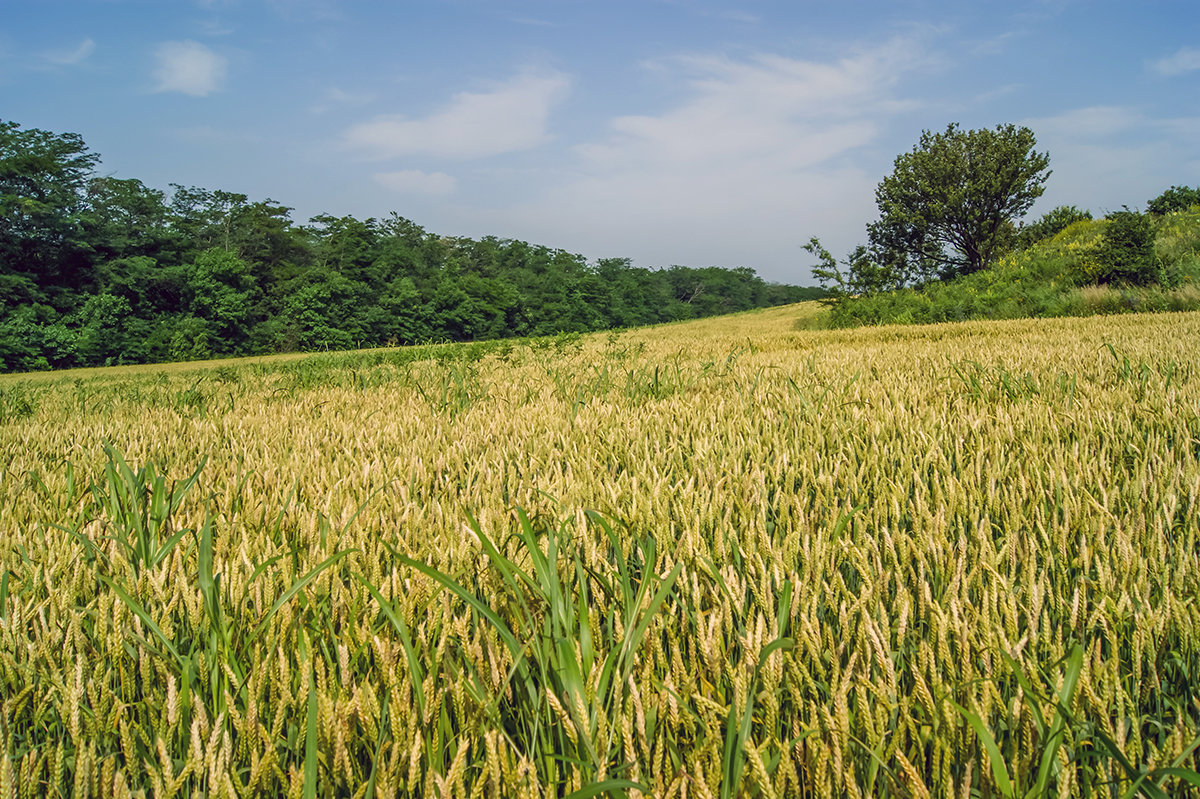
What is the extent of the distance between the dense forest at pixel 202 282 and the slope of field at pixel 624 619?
27.3 meters

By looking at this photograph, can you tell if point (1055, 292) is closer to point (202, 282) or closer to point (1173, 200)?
point (1173, 200)

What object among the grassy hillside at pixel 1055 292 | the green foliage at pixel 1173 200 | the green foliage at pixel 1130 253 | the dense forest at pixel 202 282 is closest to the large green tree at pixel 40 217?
the dense forest at pixel 202 282

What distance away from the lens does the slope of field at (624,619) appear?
732 millimetres

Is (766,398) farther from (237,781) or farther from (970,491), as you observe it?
(237,781)

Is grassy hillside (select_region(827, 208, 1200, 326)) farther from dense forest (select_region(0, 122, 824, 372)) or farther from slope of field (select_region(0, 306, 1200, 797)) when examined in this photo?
dense forest (select_region(0, 122, 824, 372))

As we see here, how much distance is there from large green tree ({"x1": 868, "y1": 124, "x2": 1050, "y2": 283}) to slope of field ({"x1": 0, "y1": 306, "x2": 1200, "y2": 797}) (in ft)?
106

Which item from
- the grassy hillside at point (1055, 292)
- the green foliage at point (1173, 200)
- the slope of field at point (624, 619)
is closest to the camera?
the slope of field at point (624, 619)

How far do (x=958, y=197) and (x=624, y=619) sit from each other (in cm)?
3650

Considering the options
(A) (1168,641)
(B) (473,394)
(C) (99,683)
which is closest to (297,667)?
(C) (99,683)

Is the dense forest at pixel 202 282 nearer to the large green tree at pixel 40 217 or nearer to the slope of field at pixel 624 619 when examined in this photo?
the large green tree at pixel 40 217

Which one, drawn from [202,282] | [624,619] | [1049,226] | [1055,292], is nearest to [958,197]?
[1049,226]

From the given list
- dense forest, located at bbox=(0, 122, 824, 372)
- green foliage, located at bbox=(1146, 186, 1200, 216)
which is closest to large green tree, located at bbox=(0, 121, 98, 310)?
dense forest, located at bbox=(0, 122, 824, 372)

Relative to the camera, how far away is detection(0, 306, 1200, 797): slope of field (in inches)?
28.8

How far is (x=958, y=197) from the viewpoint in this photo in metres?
30.7
